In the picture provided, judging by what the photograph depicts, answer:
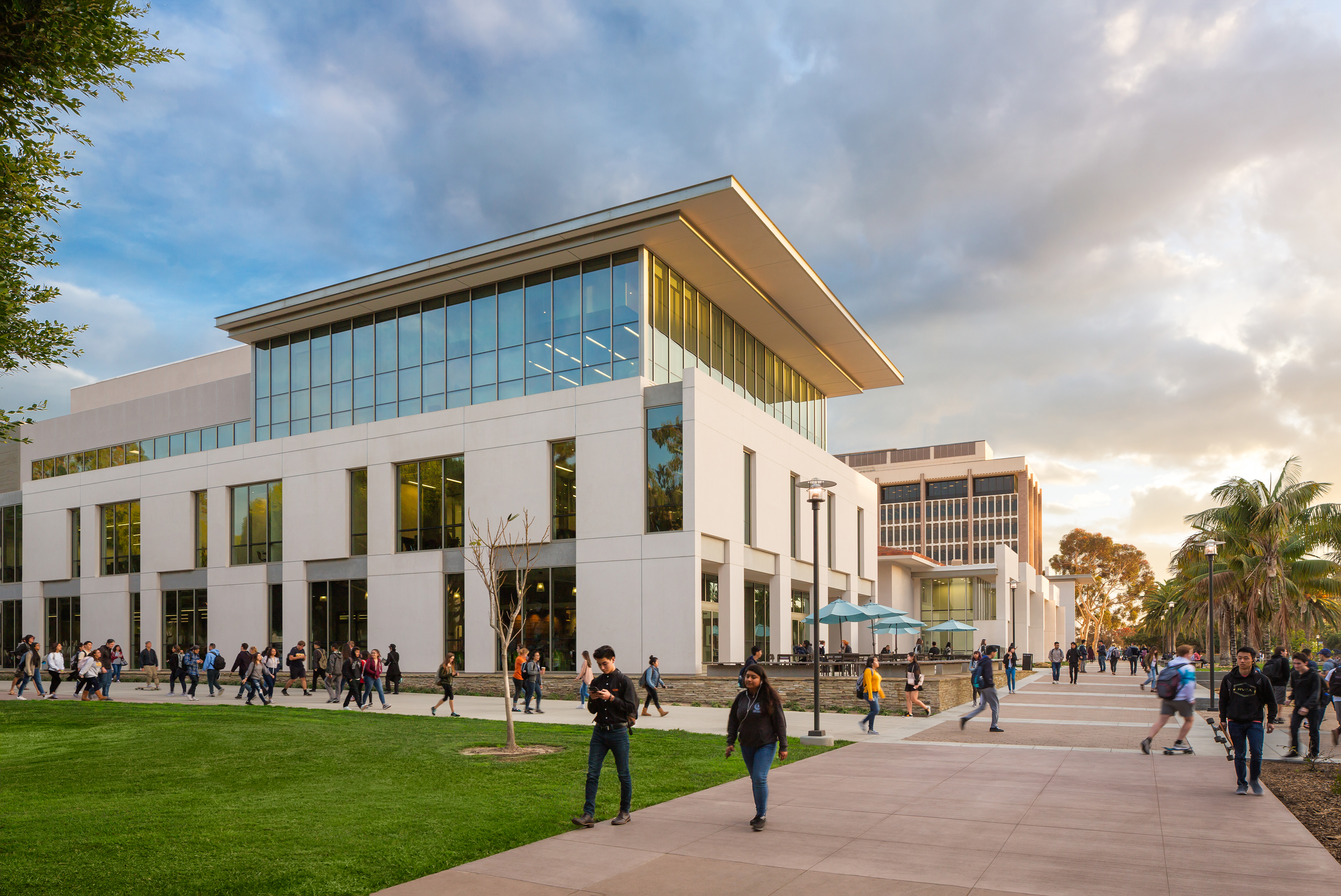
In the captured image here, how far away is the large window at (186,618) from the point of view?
37500mm

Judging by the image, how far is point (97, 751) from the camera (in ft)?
48.3

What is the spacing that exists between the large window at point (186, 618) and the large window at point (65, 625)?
20.0 feet

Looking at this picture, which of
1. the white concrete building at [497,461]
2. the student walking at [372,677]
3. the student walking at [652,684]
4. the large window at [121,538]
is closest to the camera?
the student walking at [652,684]

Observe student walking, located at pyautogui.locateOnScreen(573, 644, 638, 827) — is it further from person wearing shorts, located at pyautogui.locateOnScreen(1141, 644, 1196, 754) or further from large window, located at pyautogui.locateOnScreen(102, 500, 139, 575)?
large window, located at pyautogui.locateOnScreen(102, 500, 139, 575)

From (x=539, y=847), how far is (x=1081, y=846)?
5.03m

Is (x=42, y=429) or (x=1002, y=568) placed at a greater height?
(x=42, y=429)

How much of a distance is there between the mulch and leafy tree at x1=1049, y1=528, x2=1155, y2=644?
280 feet

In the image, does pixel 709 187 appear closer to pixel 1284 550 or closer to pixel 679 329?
pixel 679 329

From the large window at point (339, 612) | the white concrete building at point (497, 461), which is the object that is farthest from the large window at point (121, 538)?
the large window at point (339, 612)

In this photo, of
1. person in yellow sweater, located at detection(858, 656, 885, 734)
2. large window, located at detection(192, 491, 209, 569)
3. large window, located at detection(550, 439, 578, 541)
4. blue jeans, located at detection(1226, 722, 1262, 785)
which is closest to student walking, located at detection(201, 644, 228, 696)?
large window, located at detection(192, 491, 209, 569)

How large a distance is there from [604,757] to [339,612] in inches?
1067

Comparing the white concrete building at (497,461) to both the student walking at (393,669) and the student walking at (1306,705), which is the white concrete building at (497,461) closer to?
the student walking at (393,669)

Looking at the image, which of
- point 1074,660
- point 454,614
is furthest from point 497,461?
point 1074,660

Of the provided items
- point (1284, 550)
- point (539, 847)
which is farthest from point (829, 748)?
point (1284, 550)
